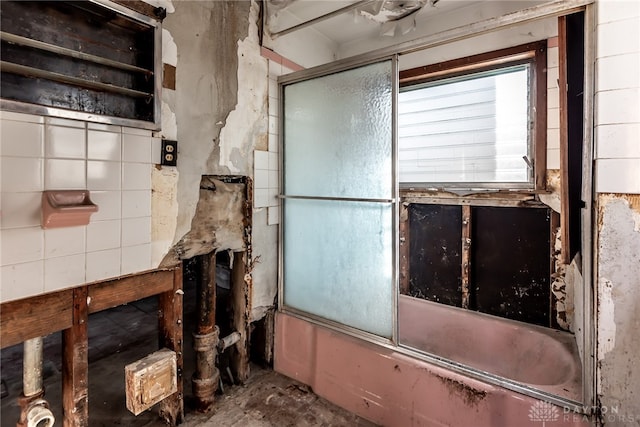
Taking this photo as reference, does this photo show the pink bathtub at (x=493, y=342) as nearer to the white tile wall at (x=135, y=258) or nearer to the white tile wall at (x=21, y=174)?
the white tile wall at (x=135, y=258)

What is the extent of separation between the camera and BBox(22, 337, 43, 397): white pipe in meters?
1.34

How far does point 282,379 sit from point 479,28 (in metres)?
2.52

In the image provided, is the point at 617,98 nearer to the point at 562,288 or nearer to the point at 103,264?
the point at 562,288

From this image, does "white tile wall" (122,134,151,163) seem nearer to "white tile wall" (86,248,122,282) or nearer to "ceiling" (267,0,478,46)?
"white tile wall" (86,248,122,282)

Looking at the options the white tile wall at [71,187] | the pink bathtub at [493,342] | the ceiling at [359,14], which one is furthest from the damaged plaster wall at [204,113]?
the pink bathtub at [493,342]

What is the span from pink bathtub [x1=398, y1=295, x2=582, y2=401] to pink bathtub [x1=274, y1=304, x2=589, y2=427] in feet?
0.43

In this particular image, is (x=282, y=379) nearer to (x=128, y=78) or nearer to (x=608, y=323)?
(x=608, y=323)

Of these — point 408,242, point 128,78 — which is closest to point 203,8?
point 128,78

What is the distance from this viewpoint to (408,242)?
283 cm

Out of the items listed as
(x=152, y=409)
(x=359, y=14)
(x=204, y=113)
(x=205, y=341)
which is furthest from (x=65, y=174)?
(x=359, y=14)

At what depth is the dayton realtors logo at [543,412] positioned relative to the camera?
138 cm

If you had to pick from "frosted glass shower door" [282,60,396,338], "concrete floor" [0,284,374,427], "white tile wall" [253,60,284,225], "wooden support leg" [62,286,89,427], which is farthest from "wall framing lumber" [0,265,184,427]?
"frosted glass shower door" [282,60,396,338]

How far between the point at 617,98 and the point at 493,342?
68.3 inches

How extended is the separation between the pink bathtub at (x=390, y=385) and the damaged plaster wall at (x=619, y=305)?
181 millimetres
